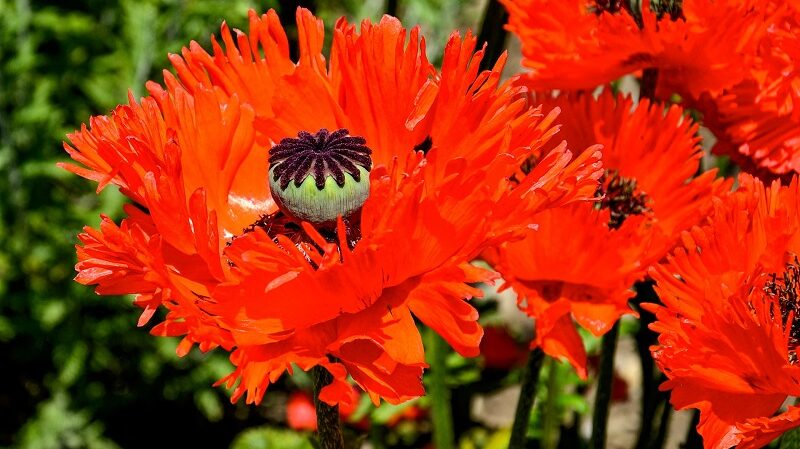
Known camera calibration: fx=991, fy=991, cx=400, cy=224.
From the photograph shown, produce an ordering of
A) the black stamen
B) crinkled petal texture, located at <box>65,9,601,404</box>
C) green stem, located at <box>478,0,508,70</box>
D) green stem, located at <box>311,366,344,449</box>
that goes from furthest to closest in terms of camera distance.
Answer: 1. green stem, located at <box>478,0,508,70</box>
2. the black stamen
3. green stem, located at <box>311,366,344,449</box>
4. crinkled petal texture, located at <box>65,9,601,404</box>

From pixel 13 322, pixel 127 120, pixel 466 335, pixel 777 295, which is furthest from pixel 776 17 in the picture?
pixel 13 322

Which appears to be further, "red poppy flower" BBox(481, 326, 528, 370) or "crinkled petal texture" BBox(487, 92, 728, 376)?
"red poppy flower" BBox(481, 326, 528, 370)

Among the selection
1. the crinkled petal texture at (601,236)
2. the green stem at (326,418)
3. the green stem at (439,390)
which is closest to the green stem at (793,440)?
the crinkled petal texture at (601,236)

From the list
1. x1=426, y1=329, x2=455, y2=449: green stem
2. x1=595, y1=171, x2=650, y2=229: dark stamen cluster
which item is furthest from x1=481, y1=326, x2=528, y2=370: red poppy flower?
x1=595, y1=171, x2=650, y2=229: dark stamen cluster

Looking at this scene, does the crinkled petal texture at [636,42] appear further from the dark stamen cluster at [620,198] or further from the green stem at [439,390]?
Result: the green stem at [439,390]

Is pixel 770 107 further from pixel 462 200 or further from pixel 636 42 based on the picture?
pixel 462 200

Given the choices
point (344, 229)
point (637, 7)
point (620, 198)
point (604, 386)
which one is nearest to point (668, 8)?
point (637, 7)

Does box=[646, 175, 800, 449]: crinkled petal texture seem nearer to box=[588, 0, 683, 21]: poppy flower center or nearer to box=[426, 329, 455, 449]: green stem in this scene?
box=[588, 0, 683, 21]: poppy flower center
